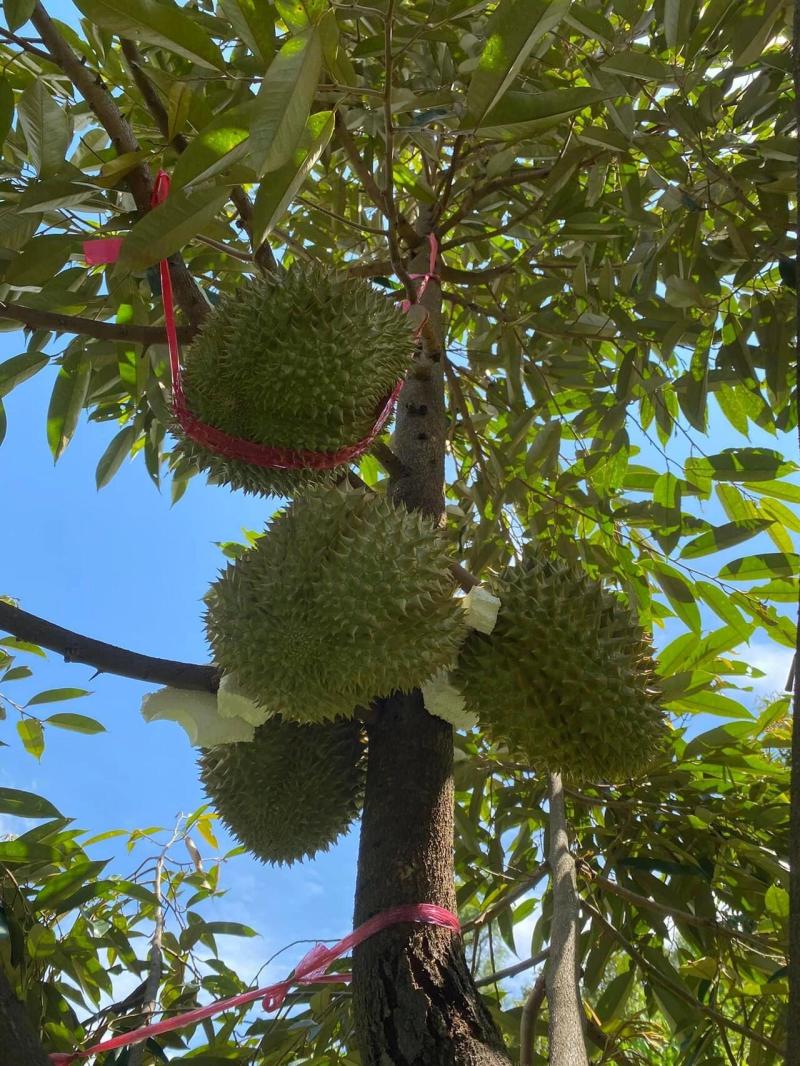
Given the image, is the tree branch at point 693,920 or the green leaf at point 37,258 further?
the tree branch at point 693,920

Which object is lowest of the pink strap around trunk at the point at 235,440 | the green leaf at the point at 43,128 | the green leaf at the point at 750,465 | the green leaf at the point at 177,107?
the pink strap around trunk at the point at 235,440

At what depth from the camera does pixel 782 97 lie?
1835 millimetres

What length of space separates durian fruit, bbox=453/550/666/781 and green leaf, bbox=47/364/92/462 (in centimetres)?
127

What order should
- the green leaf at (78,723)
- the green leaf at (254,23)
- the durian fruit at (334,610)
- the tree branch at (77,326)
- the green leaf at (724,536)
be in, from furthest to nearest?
the green leaf at (78,723)
the green leaf at (724,536)
the tree branch at (77,326)
the durian fruit at (334,610)
the green leaf at (254,23)

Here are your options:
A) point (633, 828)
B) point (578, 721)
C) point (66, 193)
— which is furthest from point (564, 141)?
point (633, 828)

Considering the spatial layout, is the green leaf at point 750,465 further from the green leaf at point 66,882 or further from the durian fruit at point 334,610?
the green leaf at point 66,882

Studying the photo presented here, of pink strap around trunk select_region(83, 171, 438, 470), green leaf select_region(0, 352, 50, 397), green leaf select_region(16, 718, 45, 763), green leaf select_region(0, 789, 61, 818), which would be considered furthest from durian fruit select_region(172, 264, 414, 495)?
green leaf select_region(16, 718, 45, 763)

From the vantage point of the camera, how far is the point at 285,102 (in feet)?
3.28

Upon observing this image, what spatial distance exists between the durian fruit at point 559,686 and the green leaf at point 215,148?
86cm

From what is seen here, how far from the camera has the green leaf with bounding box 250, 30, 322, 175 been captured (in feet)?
3.19

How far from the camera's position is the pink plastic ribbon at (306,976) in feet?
4.11

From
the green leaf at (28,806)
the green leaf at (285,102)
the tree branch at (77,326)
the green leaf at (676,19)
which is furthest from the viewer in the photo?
the green leaf at (28,806)

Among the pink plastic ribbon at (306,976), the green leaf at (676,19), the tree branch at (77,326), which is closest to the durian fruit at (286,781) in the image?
the pink plastic ribbon at (306,976)

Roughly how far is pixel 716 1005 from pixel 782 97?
1.99 m
